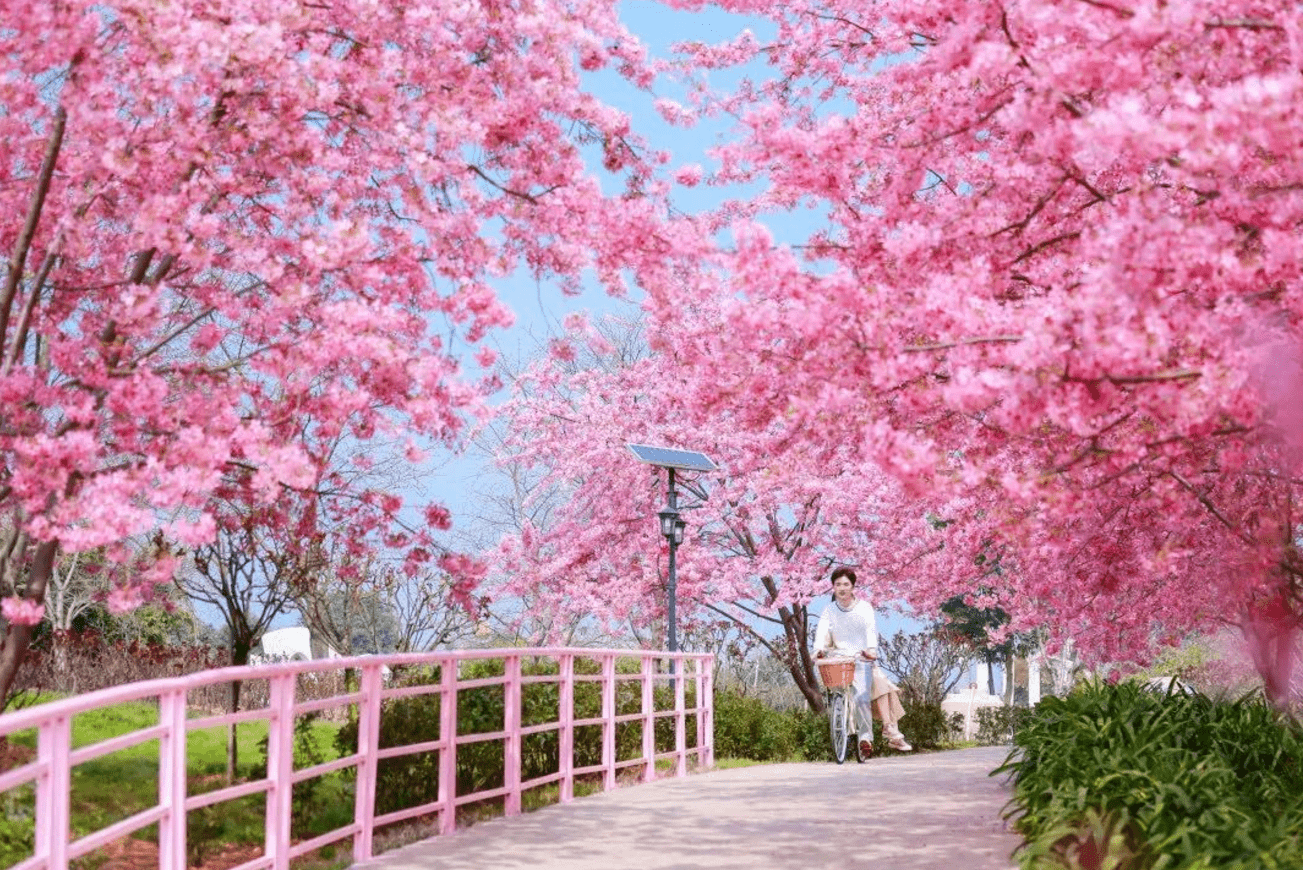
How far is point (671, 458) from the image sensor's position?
1798cm

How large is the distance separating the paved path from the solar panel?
14.9 feet

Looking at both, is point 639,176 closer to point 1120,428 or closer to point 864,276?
point 864,276

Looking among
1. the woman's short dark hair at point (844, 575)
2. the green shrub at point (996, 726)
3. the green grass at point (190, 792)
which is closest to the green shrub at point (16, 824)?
the green grass at point (190, 792)

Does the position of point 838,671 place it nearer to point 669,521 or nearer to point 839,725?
point 839,725

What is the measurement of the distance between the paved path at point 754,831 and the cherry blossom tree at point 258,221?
237 cm

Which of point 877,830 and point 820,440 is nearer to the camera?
point 820,440

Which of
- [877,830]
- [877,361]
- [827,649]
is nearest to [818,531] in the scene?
[827,649]

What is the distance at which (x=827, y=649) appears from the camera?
15273 millimetres

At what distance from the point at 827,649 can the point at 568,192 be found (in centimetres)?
761

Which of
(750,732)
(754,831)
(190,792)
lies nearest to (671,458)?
(750,732)

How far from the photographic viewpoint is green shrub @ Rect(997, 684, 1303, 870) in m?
6.95

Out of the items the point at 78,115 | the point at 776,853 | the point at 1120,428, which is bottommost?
the point at 776,853

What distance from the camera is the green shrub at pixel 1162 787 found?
695 cm

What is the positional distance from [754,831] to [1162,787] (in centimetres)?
299
